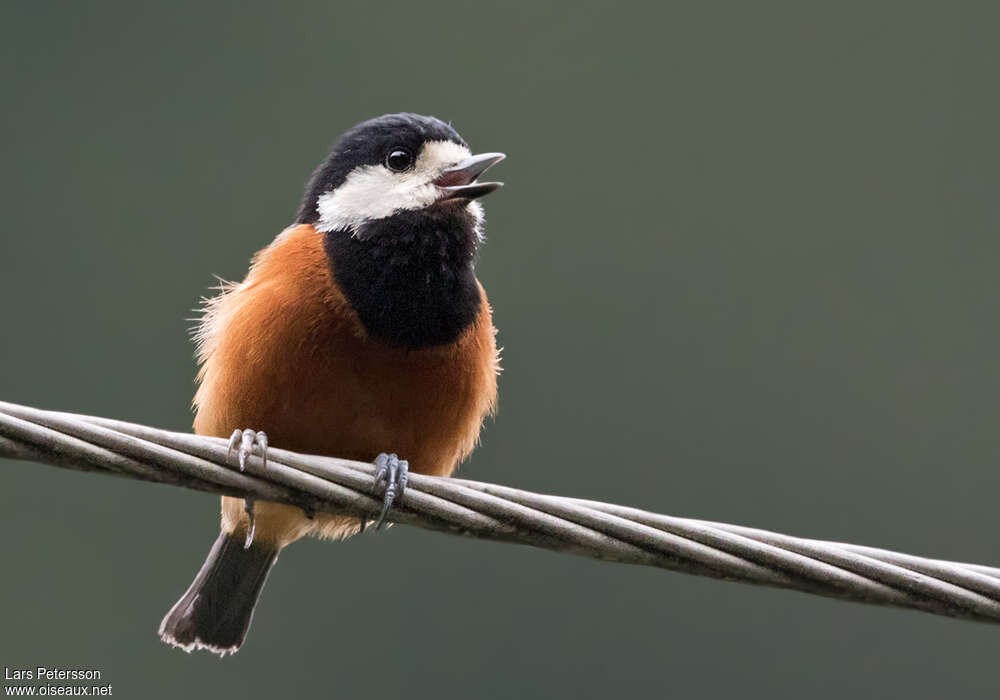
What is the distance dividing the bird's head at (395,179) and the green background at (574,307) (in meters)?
3.66

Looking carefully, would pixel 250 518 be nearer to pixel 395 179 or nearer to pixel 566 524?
pixel 395 179

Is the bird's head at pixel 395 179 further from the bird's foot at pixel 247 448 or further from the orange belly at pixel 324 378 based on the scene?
the bird's foot at pixel 247 448

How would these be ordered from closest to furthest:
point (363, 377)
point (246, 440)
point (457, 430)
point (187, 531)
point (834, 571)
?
point (834, 571), point (246, 440), point (363, 377), point (457, 430), point (187, 531)

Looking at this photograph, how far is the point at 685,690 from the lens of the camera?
7453 millimetres

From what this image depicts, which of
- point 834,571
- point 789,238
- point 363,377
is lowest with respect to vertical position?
point 834,571

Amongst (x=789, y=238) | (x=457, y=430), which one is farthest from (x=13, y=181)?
(x=457, y=430)

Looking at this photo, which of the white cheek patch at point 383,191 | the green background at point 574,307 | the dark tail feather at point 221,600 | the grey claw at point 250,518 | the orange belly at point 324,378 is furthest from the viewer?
the green background at point 574,307

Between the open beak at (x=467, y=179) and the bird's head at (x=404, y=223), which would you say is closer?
the bird's head at (x=404, y=223)

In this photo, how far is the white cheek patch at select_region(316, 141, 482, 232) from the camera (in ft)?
12.6

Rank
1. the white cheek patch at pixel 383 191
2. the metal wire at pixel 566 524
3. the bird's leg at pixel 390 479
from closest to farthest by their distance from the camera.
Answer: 1. the metal wire at pixel 566 524
2. the bird's leg at pixel 390 479
3. the white cheek patch at pixel 383 191

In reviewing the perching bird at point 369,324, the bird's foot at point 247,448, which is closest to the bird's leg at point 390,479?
the perching bird at point 369,324

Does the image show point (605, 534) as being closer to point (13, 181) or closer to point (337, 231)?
point (337, 231)

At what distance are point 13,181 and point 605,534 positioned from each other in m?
7.92

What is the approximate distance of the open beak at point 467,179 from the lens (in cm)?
385
